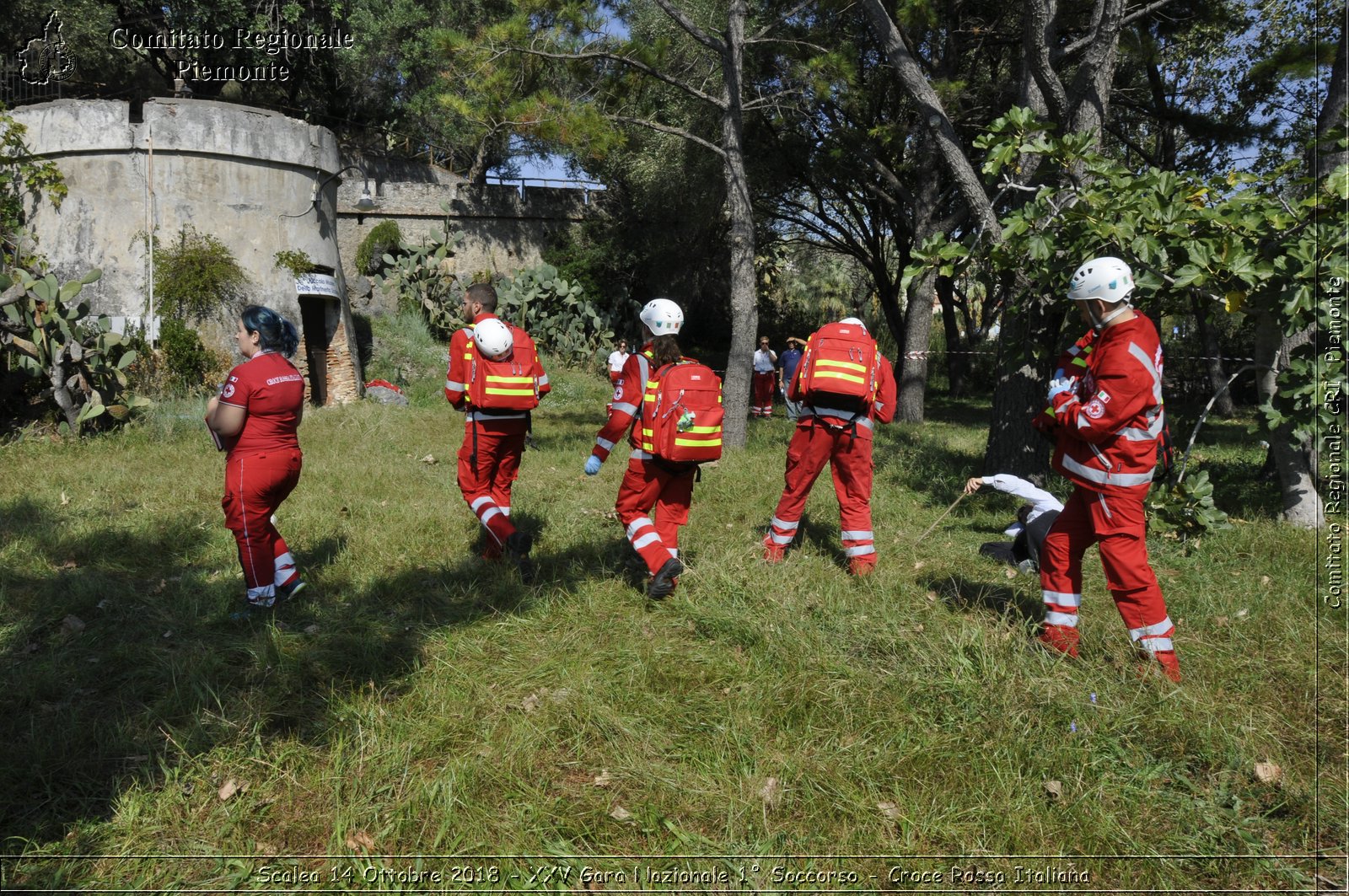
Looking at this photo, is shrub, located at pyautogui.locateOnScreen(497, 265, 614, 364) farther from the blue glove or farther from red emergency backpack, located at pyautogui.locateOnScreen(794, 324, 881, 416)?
the blue glove

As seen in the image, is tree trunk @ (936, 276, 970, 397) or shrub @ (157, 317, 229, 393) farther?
tree trunk @ (936, 276, 970, 397)

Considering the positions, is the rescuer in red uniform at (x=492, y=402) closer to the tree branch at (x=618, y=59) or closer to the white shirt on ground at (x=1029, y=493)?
the white shirt on ground at (x=1029, y=493)

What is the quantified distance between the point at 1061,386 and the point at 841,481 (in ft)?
6.27

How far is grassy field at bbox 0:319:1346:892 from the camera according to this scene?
300 centimetres

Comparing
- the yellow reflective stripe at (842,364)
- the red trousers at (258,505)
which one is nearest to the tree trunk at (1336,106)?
the yellow reflective stripe at (842,364)

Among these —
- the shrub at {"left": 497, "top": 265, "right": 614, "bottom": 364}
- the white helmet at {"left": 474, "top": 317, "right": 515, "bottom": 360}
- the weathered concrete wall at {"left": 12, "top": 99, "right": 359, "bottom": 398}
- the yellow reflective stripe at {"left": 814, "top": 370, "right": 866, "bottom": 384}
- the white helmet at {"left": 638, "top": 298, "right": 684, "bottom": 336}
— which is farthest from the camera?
the shrub at {"left": 497, "top": 265, "right": 614, "bottom": 364}

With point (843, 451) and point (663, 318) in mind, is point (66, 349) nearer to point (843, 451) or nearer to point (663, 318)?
point (663, 318)

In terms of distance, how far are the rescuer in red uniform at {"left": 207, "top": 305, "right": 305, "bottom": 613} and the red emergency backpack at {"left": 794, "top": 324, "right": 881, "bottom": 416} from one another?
3.23m

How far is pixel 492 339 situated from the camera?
18.7 ft

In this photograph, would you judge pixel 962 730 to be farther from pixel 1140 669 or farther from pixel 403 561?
pixel 403 561

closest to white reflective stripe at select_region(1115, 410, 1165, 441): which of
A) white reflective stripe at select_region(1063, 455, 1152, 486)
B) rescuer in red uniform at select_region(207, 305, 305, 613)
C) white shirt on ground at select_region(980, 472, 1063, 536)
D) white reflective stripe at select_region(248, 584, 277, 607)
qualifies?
white reflective stripe at select_region(1063, 455, 1152, 486)

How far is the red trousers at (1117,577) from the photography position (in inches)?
160

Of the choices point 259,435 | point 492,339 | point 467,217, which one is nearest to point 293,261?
point 467,217

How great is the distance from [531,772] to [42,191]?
14418mm
